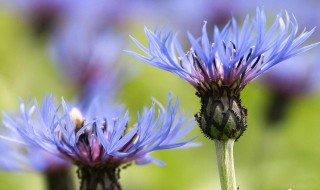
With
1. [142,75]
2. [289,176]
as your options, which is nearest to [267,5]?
[142,75]

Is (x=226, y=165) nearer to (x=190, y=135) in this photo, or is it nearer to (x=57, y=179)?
(x=57, y=179)

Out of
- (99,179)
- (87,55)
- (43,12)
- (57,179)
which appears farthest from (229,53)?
(43,12)

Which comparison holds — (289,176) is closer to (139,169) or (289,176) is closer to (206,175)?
(206,175)

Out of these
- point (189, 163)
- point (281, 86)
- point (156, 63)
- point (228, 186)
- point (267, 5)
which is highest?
point (267, 5)

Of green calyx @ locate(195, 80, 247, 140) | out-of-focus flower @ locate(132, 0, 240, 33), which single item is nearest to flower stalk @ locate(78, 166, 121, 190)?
green calyx @ locate(195, 80, 247, 140)

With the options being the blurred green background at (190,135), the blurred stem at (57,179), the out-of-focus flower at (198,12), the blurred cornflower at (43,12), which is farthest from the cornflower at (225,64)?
the blurred cornflower at (43,12)

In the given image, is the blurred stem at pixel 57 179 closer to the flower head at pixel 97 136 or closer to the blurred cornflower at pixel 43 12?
the flower head at pixel 97 136

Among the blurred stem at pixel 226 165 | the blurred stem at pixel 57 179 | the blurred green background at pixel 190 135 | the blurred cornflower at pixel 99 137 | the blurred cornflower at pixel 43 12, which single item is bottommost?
the blurred stem at pixel 226 165
